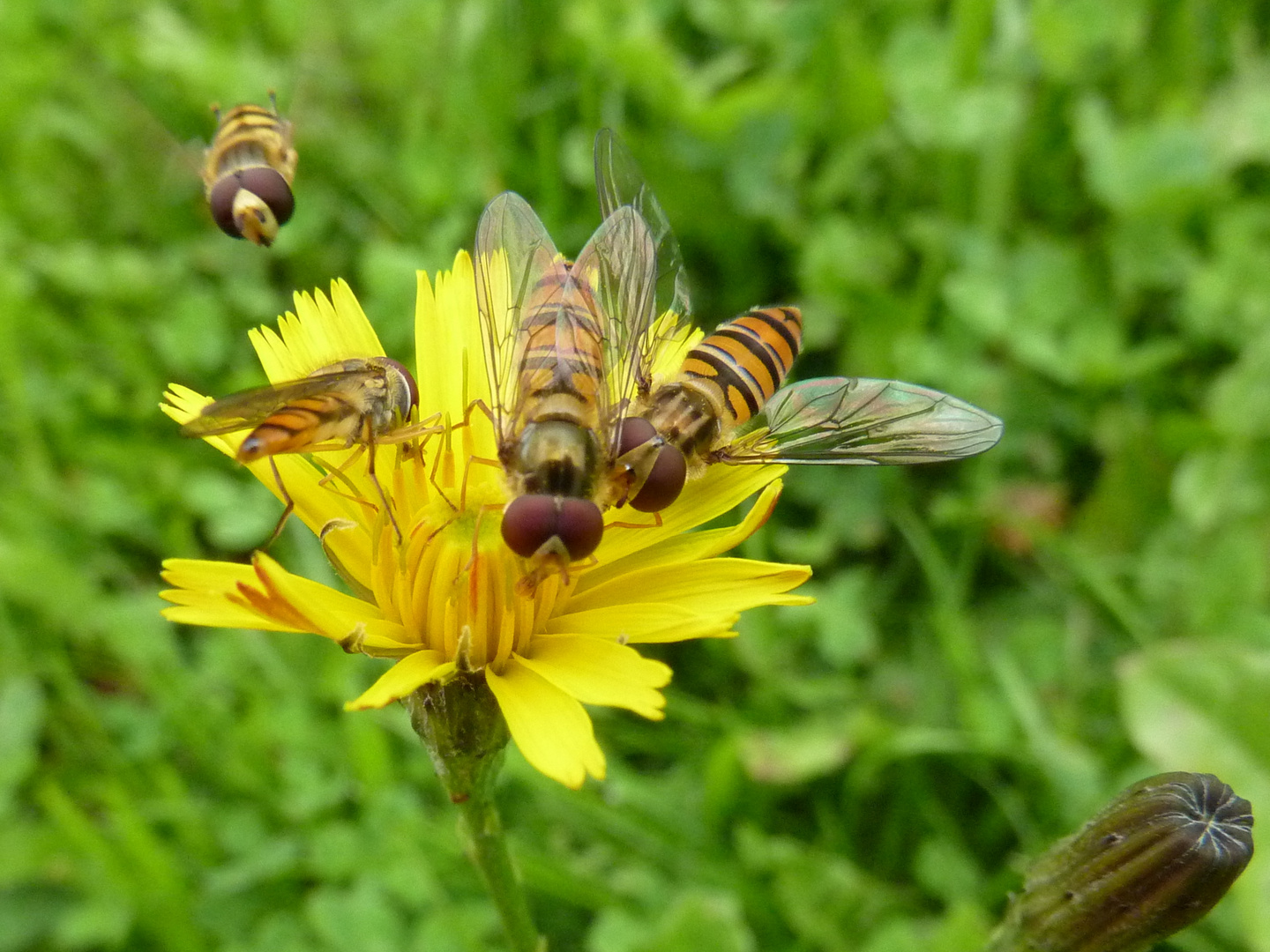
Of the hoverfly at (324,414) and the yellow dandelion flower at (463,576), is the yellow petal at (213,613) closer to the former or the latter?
the yellow dandelion flower at (463,576)

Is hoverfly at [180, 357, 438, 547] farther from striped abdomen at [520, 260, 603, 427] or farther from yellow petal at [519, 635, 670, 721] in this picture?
yellow petal at [519, 635, 670, 721]

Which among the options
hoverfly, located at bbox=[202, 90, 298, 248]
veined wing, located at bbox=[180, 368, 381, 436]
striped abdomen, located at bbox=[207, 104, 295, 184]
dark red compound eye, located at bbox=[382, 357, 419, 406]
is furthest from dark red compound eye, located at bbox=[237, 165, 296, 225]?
veined wing, located at bbox=[180, 368, 381, 436]

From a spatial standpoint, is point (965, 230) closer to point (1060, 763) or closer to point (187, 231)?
point (1060, 763)

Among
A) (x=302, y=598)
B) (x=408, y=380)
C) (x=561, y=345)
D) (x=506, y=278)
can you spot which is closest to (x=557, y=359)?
(x=561, y=345)

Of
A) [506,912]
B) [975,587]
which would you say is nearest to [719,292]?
[975,587]

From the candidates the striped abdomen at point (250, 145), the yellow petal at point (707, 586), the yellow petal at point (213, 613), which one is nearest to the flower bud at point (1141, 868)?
the yellow petal at point (707, 586)

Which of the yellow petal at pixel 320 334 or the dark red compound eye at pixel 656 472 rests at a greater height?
the yellow petal at pixel 320 334
